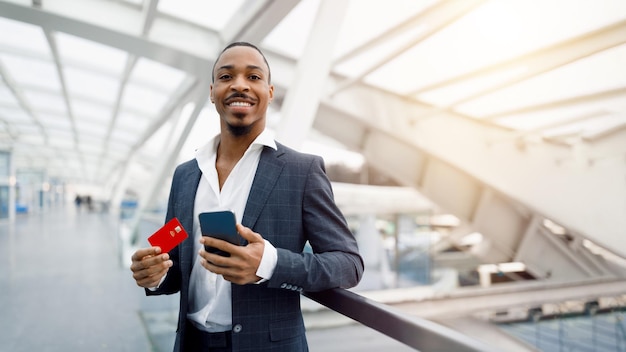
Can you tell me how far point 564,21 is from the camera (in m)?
5.99

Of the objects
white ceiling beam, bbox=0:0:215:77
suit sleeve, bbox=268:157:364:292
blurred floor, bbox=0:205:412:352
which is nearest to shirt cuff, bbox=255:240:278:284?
suit sleeve, bbox=268:157:364:292

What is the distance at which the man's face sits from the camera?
1.56 metres

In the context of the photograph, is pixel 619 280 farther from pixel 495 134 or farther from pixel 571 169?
pixel 495 134

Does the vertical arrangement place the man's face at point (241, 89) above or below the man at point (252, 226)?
above

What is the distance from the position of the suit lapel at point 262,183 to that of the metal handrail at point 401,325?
0.40 meters

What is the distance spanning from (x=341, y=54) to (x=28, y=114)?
18819 millimetres

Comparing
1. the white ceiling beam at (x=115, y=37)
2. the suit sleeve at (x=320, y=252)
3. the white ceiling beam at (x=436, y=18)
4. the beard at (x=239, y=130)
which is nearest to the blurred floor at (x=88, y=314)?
the suit sleeve at (x=320, y=252)

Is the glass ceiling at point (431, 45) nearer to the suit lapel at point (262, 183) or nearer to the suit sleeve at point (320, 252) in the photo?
the suit lapel at point (262, 183)

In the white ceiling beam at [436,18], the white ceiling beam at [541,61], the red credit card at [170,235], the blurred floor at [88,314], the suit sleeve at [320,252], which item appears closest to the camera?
the suit sleeve at [320,252]

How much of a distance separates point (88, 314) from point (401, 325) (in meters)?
6.60

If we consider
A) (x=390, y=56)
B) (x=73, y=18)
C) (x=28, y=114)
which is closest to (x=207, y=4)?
(x=73, y=18)

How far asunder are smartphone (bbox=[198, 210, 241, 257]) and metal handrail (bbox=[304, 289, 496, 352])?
45 centimetres

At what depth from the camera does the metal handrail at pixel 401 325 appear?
96cm

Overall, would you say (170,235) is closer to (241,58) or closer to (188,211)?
(188,211)
